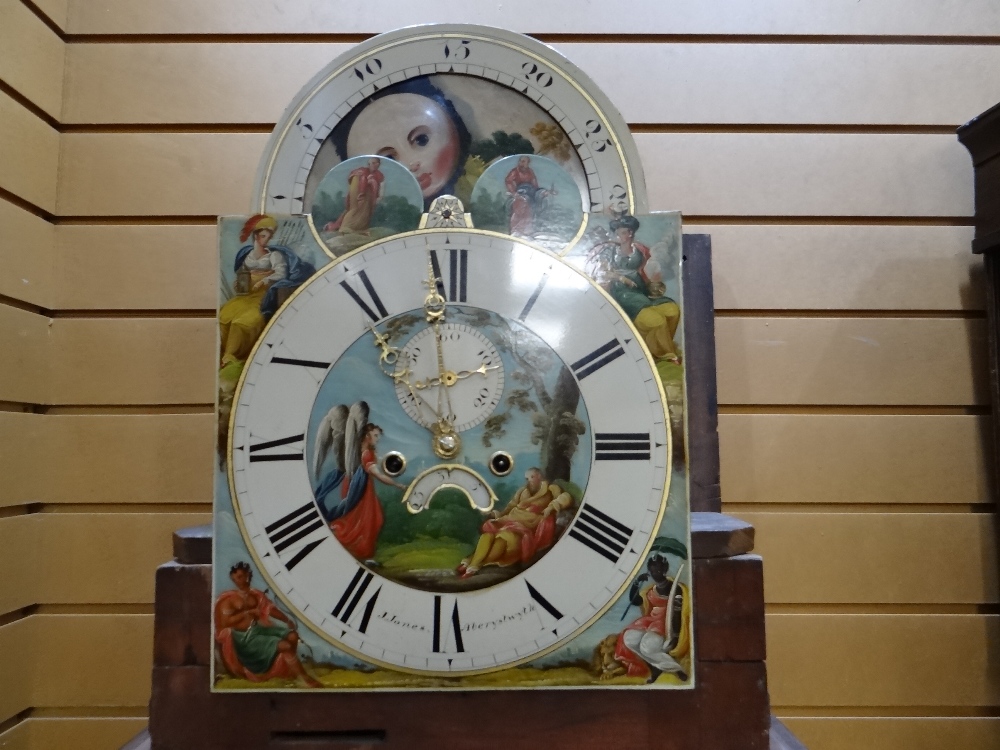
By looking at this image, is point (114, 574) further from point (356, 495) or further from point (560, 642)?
point (560, 642)

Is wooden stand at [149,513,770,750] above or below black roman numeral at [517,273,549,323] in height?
below

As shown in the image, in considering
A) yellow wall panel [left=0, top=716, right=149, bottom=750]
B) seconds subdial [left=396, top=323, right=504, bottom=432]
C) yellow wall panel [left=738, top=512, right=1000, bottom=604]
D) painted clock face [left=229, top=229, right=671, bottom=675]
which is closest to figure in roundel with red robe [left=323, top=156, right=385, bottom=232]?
painted clock face [left=229, top=229, right=671, bottom=675]

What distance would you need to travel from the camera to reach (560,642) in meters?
0.83

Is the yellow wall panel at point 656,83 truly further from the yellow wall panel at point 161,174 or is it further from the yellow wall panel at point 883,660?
the yellow wall panel at point 883,660

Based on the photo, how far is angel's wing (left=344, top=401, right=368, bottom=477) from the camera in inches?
33.5

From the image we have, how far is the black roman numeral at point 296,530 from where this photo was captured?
0.84 m

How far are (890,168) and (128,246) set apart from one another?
4.41 feet

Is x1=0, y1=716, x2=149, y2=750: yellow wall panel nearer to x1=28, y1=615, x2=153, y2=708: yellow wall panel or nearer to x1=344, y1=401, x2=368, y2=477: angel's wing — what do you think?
x1=28, y1=615, x2=153, y2=708: yellow wall panel

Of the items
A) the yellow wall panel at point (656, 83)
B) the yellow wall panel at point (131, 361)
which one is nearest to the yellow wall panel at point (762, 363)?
the yellow wall panel at point (131, 361)

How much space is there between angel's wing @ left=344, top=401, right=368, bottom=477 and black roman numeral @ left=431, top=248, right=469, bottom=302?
16cm

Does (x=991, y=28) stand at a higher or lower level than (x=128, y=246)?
higher

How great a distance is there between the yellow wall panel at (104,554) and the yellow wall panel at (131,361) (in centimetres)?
20

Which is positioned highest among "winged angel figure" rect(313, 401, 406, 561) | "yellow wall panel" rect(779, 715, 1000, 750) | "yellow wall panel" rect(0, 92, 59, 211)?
"yellow wall panel" rect(0, 92, 59, 211)

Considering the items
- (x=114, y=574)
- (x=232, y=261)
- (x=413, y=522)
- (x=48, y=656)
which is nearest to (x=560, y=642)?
(x=413, y=522)
